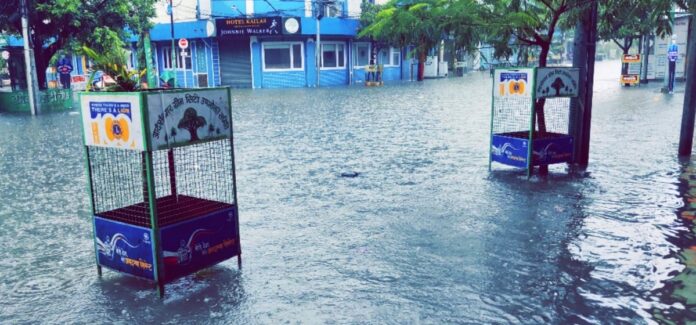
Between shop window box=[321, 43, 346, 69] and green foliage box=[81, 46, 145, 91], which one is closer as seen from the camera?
green foliage box=[81, 46, 145, 91]

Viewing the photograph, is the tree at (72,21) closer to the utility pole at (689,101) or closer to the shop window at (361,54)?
the utility pole at (689,101)

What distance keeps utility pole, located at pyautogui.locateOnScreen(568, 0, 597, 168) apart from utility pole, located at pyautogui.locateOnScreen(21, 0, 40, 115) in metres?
19.2

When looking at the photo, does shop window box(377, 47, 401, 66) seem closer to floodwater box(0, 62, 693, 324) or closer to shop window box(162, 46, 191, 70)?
shop window box(162, 46, 191, 70)

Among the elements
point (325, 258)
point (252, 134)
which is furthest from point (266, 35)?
point (325, 258)

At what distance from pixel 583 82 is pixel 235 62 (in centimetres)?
3242

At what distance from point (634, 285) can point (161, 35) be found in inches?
1657

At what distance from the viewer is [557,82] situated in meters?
9.78

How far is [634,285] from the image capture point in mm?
5254

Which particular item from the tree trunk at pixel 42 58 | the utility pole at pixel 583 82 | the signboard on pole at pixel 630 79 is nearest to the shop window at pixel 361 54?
the signboard on pole at pixel 630 79

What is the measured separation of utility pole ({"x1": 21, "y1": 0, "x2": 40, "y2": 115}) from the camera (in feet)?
70.4

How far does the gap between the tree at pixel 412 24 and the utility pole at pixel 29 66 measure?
17.1 metres

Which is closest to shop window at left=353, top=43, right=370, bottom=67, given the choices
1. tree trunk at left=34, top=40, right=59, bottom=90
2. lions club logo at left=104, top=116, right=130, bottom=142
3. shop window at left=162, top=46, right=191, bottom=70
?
shop window at left=162, top=46, right=191, bottom=70

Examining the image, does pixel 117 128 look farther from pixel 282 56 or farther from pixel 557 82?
pixel 282 56

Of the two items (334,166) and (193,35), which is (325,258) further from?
(193,35)
